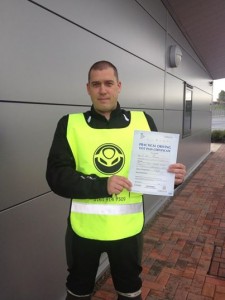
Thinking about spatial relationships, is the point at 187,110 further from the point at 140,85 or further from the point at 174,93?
the point at 140,85

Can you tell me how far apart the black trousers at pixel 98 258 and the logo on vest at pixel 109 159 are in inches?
17.4

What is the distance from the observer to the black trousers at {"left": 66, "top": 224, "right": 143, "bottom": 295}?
6.30 ft

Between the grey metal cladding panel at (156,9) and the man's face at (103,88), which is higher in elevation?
the grey metal cladding panel at (156,9)

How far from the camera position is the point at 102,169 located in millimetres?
1863

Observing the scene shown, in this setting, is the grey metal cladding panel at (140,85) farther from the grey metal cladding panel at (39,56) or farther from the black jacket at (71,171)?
the black jacket at (71,171)

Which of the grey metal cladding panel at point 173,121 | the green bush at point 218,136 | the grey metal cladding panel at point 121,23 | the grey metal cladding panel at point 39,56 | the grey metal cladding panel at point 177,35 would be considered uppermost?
the grey metal cladding panel at point 177,35

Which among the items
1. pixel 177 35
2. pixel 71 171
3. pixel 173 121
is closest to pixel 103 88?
pixel 71 171

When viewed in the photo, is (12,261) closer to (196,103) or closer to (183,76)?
(183,76)

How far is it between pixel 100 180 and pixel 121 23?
2.56 meters

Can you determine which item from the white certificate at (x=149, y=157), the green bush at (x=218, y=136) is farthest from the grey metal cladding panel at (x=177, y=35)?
the green bush at (x=218, y=136)

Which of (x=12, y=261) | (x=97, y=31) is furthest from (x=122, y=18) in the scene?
(x=12, y=261)

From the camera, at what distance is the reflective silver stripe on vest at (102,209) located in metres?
1.89

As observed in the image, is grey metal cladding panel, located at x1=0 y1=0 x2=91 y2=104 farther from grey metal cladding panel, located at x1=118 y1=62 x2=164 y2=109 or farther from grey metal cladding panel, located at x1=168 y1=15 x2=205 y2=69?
grey metal cladding panel, located at x1=168 y1=15 x2=205 y2=69

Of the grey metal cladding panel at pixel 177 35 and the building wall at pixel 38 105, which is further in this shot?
the grey metal cladding panel at pixel 177 35
